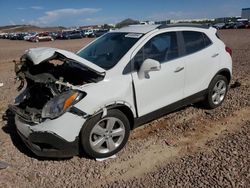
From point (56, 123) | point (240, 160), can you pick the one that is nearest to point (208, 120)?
point (240, 160)

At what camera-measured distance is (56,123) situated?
3832 millimetres

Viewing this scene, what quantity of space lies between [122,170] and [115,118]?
72 cm

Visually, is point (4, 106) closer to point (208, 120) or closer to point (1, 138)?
point (1, 138)

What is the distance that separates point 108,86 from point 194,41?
84.8 inches

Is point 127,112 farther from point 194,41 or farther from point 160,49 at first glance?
point 194,41

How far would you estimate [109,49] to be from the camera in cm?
498

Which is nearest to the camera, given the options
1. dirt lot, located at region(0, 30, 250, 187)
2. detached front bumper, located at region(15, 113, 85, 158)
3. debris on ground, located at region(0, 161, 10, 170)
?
dirt lot, located at region(0, 30, 250, 187)

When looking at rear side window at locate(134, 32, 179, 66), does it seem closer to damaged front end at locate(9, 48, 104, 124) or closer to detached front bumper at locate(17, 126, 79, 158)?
damaged front end at locate(9, 48, 104, 124)

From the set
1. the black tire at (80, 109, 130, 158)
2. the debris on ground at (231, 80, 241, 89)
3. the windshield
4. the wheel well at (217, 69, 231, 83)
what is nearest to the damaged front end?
the black tire at (80, 109, 130, 158)

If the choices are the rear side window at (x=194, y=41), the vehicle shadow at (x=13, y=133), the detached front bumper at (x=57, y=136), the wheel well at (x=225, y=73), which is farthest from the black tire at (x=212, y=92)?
the vehicle shadow at (x=13, y=133)

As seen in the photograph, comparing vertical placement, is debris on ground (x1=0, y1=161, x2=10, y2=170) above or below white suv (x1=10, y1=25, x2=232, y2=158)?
below

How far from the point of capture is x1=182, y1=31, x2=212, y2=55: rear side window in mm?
5242

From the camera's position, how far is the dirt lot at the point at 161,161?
3701mm

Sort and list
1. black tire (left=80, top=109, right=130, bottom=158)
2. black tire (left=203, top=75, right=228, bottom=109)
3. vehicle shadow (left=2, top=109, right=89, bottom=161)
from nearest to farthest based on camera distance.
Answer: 1. black tire (left=80, top=109, right=130, bottom=158)
2. vehicle shadow (left=2, top=109, right=89, bottom=161)
3. black tire (left=203, top=75, right=228, bottom=109)
